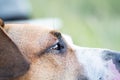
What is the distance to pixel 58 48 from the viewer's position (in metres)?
3.52

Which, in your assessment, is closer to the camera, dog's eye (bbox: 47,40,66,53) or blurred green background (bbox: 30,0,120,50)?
dog's eye (bbox: 47,40,66,53)

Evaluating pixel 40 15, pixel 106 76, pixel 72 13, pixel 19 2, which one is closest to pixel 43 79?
pixel 106 76

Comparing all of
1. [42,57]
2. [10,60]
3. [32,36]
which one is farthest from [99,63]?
[10,60]

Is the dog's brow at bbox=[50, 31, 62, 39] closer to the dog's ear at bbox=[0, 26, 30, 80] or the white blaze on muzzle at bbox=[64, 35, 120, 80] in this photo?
the white blaze on muzzle at bbox=[64, 35, 120, 80]

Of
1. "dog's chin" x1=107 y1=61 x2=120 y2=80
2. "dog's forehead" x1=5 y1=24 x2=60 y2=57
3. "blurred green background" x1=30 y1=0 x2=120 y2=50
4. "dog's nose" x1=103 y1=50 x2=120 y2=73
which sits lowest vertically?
"blurred green background" x1=30 y1=0 x2=120 y2=50

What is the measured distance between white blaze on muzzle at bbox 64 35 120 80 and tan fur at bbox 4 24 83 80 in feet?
0.19

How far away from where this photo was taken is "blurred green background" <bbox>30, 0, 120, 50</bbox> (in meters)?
8.47

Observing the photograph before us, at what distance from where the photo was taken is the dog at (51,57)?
3205 mm

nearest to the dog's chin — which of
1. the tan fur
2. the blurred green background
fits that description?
the tan fur

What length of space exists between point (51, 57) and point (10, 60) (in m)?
0.40

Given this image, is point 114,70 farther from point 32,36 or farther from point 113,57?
point 32,36

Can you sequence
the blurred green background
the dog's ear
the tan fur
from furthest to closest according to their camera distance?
the blurred green background < the tan fur < the dog's ear

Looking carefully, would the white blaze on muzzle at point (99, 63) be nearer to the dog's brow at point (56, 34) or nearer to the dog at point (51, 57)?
the dog at point (51, 57)

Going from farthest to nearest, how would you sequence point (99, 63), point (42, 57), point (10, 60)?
point (99, 63) < point (42, 57) < point (10, 60)
